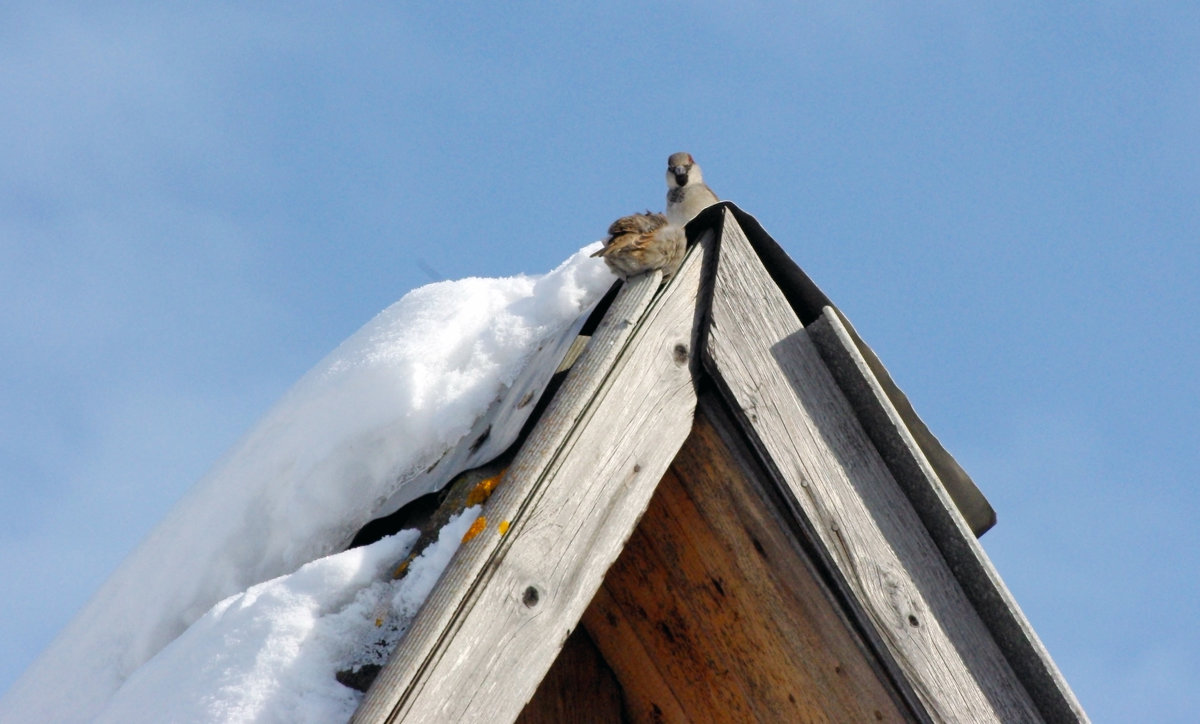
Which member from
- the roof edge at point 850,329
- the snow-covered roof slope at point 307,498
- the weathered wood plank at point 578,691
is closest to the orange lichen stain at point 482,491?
the snow-covered roof slope at point 307,498

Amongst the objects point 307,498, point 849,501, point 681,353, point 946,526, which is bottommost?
point 946,526

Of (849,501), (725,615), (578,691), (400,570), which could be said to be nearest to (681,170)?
(578,691)

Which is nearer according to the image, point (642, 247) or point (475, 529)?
point (475, 529)

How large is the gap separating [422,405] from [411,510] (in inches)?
9.3

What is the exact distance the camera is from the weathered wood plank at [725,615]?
7.14ft

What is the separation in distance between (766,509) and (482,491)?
0.55m

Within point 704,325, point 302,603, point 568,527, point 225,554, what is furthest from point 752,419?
point 225,554

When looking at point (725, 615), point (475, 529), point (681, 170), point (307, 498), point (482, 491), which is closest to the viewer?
point (475, 529)

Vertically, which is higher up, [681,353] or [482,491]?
[681,353]

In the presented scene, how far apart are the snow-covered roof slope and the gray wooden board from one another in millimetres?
571

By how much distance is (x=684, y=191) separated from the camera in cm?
581

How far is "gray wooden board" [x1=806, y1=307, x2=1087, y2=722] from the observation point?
2.05 meters

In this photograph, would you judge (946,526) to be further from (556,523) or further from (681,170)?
(681,170)

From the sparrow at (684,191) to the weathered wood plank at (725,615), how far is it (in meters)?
2.36
